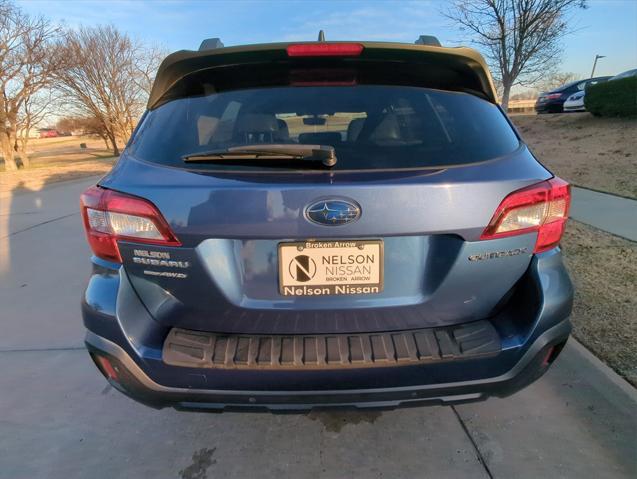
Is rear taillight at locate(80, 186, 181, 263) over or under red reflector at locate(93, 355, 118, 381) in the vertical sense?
over

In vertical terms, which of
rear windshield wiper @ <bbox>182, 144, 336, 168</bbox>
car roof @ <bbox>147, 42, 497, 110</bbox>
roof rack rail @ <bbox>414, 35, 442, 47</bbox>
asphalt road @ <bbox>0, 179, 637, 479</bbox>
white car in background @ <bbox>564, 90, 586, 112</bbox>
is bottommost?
asphalt road @ <bbox>0, 179, 637, 479</bbox>

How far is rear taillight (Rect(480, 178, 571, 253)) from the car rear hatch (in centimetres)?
3

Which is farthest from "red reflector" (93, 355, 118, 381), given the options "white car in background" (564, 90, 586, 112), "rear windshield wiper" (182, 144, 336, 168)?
"white car in background" (564, 90, 586, 112)

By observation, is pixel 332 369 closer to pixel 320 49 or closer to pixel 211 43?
pixel 320 49

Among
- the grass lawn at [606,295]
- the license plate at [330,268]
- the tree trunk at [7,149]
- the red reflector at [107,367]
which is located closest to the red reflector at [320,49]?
the license plate at [330,268]

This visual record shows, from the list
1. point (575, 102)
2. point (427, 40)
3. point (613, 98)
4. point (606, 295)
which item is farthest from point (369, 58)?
point (575, 102)

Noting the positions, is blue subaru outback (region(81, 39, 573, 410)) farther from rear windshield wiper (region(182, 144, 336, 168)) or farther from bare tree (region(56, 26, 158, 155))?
bare tree (region(56, 26, 158, 155))

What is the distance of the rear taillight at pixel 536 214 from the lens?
1.59m

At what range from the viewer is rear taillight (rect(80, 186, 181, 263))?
5.21 feet

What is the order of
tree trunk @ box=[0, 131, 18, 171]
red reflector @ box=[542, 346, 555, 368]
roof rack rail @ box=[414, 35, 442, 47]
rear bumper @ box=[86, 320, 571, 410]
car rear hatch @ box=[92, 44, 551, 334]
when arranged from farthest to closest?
1. tree trunk @ box=[0, 131, 18, 171]
2. roof rack rail @ box=[414, 35, 442, 47]
3. red reflector @ box=[542, 346, 555, 368]
4. rear bumper @ box=[86, 320, 571, 410]
5. car rear hatch @ box=[92, 44, 551, 334]

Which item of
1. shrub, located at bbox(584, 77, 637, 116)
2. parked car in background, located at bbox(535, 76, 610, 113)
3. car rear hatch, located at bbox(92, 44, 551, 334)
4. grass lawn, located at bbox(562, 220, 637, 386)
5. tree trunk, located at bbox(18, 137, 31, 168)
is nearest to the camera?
car rear hatch, located at bbox(92, 44, 551, 334)

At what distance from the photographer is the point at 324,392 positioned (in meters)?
1.62

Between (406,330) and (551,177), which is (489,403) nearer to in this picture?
(406,330)

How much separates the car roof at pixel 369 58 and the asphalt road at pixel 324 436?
163cm
